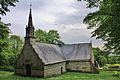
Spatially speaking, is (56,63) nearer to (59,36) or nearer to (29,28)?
(29,28)

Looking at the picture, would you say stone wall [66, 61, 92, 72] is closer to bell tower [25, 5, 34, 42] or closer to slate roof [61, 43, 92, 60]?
slate roof [61, 43, 92, 60]

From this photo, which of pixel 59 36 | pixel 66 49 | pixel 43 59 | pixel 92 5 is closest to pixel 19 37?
pixel 59 36

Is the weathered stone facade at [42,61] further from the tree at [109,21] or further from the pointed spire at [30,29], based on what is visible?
the tree at [109,21]

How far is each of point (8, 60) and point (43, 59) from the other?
20.1 metres

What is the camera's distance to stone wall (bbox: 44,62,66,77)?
38.7 metres

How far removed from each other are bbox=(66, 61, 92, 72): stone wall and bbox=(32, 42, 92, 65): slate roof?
3.69 ft

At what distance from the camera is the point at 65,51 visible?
55250 mm

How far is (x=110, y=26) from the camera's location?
11.3 metres

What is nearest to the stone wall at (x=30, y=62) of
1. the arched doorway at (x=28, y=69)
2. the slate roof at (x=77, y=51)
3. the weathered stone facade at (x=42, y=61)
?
the weathered stone facade at (x=42, y=61)

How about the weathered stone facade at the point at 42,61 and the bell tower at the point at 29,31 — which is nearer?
the weathered stone facade at the point at 42,61

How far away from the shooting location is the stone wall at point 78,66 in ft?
163

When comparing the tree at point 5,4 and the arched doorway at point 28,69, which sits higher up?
the tree at point 5,4

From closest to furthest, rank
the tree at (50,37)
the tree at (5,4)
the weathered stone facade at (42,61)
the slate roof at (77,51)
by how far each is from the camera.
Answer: the tree at (5,4), the weathered stone facade at (42,61), the slate roof at (77,51), the tree at (50,37)

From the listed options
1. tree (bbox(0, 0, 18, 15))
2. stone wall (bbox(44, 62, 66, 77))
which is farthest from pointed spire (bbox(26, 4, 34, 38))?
tree (bbox(0, 0, 18, 15))
